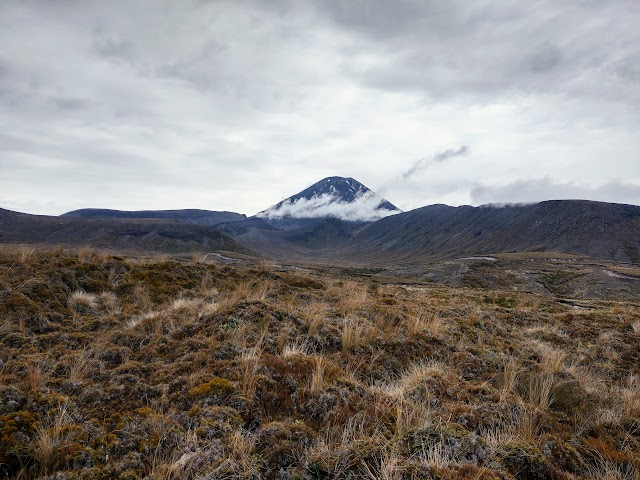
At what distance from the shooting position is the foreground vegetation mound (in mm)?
3383

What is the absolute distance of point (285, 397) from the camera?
184 inches

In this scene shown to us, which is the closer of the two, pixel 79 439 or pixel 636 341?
pixel 79 439

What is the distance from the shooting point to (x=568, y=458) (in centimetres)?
373

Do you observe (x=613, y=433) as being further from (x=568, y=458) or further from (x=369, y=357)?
(x=369, y=357)

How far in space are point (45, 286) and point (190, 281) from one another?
435 centimetres

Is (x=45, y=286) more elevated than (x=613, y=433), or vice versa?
(x=45, y=286)

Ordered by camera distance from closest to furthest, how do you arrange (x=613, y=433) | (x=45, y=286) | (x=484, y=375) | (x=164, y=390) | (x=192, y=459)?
1. (x=192, y=459)
2. (x=613, y=433)
3. (x=164, y=390)
4. (x=484, y=375)
5. (x=45, y=286)

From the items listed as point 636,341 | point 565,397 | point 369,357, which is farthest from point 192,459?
point 636,341

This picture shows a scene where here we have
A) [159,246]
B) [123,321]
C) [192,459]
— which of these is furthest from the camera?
[159,246]

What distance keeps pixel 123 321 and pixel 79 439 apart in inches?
192

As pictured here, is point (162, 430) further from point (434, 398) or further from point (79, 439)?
point (434, 398)

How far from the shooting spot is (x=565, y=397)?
17.6 ft

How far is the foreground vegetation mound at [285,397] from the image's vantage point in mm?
3383

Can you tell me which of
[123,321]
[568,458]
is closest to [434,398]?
[568,458]
